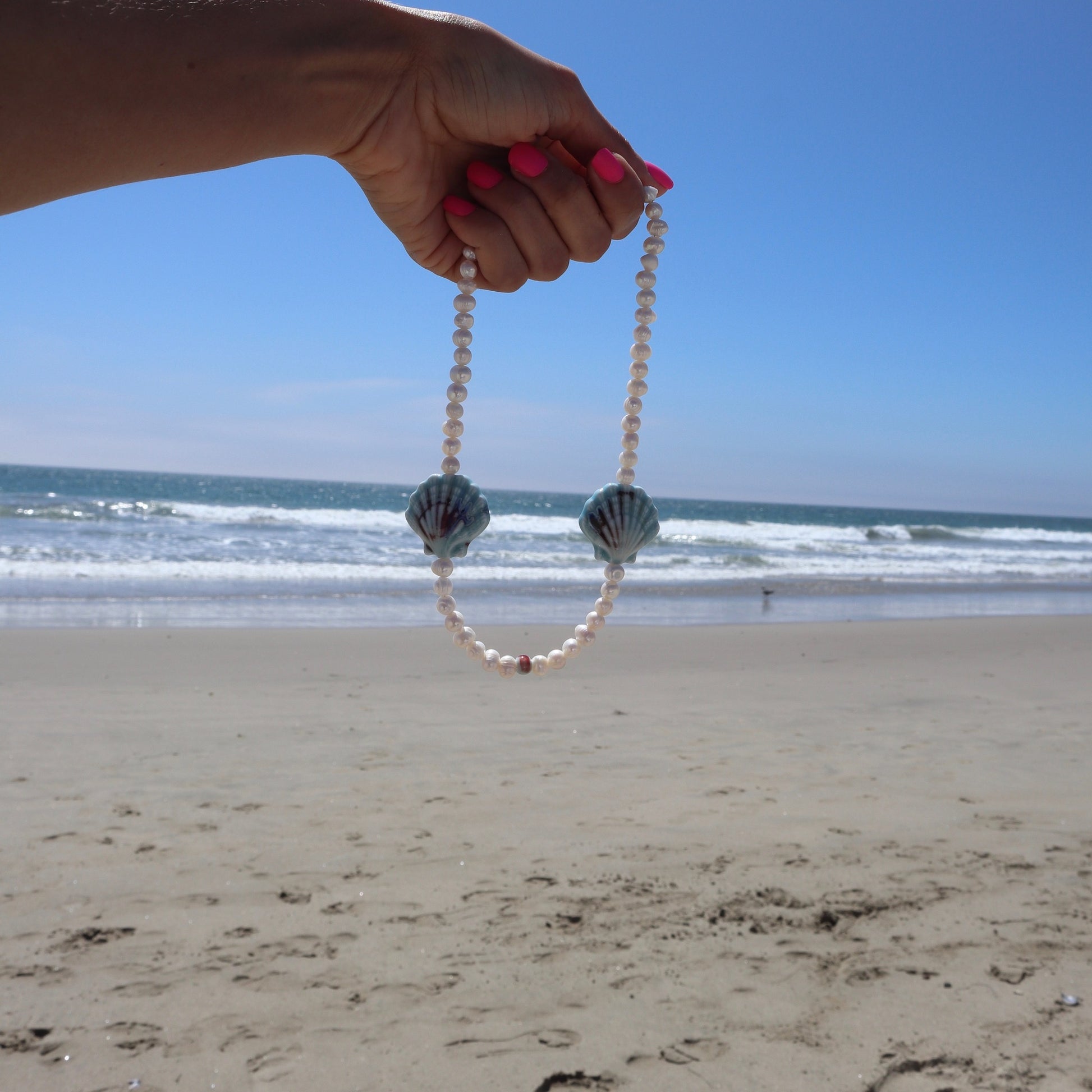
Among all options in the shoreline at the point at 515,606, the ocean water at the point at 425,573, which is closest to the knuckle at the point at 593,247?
the shoreline at the point at 515,606

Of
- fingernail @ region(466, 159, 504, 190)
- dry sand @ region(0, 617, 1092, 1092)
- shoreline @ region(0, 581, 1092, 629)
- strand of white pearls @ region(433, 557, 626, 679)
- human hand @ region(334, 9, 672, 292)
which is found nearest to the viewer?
human hand @ region(334, 9, 672, 292)

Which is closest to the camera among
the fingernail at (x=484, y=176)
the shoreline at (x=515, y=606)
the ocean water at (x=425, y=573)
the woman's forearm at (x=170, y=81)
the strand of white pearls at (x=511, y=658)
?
the woman's forearm at (x=170, y=81)

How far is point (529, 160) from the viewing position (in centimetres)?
155

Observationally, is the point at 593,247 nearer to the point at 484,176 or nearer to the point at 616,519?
the point at 484,176

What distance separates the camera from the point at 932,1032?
119 inches

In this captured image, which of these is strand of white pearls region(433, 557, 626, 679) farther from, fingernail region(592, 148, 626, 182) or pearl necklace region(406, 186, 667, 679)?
fingernail region(592, 148, 626, 182)

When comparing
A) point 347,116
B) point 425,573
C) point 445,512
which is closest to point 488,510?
point 445,512

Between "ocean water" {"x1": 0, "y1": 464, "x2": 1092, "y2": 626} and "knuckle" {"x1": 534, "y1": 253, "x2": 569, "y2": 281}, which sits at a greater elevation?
"knuckle" {"x1": 534, "y1": 253, "x2": 569, "y2": 281}

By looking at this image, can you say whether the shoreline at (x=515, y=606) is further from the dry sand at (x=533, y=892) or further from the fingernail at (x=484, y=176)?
the fingernail at (x=484, y=176)

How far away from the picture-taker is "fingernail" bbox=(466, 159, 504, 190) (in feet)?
5.30

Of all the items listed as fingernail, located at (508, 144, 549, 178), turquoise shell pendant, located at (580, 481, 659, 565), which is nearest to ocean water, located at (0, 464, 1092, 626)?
turquoise shell pendant, located at (580, 481, 659, 565)

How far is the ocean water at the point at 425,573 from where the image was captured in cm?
1302

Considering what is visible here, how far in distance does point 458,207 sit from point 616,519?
614 millimetres

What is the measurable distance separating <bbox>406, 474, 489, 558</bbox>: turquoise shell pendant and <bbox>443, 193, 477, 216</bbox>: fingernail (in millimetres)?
453
